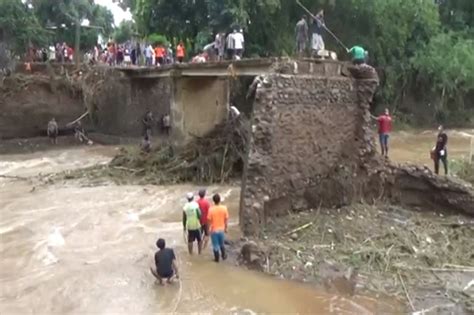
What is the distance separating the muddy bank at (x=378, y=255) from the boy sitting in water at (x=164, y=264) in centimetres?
164

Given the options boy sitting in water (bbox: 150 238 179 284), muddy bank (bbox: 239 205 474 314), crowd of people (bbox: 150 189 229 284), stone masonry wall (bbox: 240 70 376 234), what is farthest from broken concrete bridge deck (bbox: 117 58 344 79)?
boy sitting in water (bbox: 150 238 179 284)

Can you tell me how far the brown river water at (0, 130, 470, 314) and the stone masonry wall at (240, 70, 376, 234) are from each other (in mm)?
1299

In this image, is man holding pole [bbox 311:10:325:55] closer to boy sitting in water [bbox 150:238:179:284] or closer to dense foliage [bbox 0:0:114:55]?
boy sitting in water [bbox 150:238:179:284]

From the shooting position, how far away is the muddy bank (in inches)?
441

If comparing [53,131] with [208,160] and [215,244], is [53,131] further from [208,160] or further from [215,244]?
[215,244]

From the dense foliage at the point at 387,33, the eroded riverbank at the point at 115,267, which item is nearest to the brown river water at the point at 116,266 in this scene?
the eroded riverbank at the point at 115,267

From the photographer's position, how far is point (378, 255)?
40.7ft

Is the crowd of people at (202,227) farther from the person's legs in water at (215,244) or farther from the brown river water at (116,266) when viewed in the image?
the brown river water at (116,266)

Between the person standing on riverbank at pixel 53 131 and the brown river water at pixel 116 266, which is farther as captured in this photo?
the person standing on riverbank at pixel 53 131

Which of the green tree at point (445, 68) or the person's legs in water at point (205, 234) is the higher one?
the green tree at point (445, 68)

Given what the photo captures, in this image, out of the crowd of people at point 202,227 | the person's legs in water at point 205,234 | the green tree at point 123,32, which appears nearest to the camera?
the crowd of people at point 202,227

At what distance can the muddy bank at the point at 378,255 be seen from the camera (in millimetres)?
11203

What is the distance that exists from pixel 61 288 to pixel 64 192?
9.16 meters

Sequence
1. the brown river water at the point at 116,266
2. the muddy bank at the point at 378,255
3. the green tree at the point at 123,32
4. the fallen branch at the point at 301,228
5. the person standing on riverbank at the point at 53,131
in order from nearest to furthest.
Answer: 1. the brown river water at the point at 116,266
2. the muddy bank at the point at 378,255
3. the fallen branch at the point at 301,228
4. the person standing on riverbank at the point at 53,131
5. the green tree at the point at 123,32
